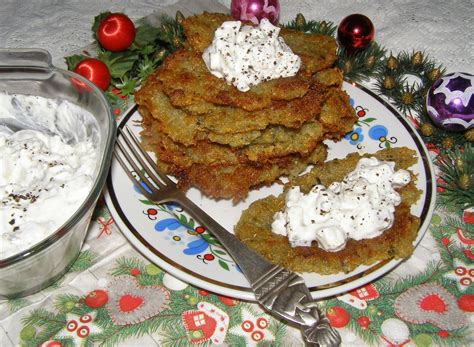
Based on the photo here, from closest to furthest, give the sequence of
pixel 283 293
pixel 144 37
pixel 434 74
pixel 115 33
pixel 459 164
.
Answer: pixel 283 293
pixel 459 164
pixel 434 74
pixel 115 33
pixel 144 37

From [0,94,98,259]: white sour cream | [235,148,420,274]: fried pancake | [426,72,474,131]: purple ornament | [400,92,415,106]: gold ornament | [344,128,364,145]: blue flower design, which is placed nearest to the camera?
[0,94,98,259]: white sour cream

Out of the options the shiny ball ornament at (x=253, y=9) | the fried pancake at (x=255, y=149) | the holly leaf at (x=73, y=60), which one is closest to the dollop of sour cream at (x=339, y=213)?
the fried pancake at (x=255, y=149)

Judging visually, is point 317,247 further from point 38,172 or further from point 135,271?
point 38,172

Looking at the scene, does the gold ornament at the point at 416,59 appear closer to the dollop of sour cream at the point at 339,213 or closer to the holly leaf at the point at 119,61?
the dollop of sour cream at the point at 339,213

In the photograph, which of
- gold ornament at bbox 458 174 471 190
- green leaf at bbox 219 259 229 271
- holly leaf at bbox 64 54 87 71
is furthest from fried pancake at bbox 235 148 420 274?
holly leaf at bbox 64 54 87 71

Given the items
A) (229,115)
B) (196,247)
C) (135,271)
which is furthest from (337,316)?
(229,115)

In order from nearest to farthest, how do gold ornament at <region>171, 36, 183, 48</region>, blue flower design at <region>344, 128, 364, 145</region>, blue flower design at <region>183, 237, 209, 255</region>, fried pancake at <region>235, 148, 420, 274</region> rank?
fried pancake at <region>235, 148, 420, 274</region> → blue flower design at <region>183, 237, 209, 255</region> → blue flower design at <region>344, 128, 364, 145</region> → gold ornament at <region>171, 36, 183, 48</region>

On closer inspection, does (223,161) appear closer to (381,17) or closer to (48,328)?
(48,328)

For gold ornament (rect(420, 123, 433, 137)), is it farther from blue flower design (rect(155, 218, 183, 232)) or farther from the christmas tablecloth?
blue flower design (rect(155, 218, 183, 232))

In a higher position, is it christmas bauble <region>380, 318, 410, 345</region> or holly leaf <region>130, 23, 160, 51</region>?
holly leaf <region>130, 23, 160, 51</region>
